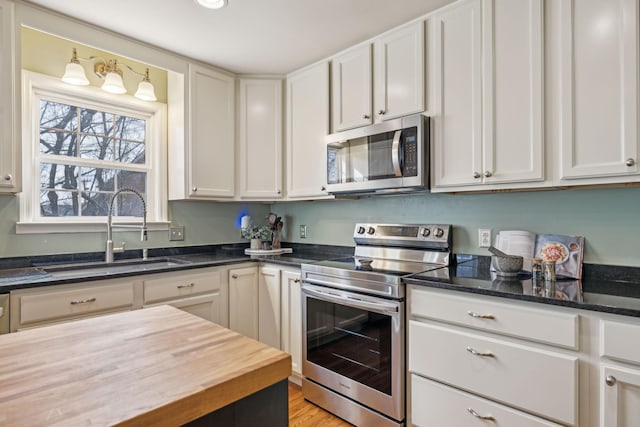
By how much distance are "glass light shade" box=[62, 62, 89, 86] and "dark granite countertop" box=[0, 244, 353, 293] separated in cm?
112

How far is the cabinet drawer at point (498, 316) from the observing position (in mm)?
1370

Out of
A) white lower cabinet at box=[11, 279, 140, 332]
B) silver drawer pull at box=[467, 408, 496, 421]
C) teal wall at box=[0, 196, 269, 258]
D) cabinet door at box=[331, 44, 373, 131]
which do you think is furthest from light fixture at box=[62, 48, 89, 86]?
silver drawer pull at box=[467, 408, 496, 421]

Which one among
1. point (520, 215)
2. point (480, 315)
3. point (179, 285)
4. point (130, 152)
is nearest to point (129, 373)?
point (480, 315)

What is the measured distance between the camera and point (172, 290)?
2.26m

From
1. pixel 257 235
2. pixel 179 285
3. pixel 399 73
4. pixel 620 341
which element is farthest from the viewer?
pixel 257 235

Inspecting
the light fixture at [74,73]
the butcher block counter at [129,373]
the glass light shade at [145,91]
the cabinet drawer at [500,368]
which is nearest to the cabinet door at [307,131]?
the glass light shade at [145,91]

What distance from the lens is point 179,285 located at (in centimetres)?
229

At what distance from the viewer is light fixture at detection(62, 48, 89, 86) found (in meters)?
2.24

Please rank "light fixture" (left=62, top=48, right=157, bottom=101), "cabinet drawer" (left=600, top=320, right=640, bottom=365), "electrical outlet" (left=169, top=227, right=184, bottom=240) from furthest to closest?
"electrical outlet" (left=169, top=227, right=184, bottom=240) → "light fixture" (left=62, top=48, right=157, bottom=101) → "cabinet drawer" (left=600, top=320, right=640, bottom=365)

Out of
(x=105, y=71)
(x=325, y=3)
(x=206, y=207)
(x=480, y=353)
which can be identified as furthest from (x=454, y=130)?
(x=105, y=71)

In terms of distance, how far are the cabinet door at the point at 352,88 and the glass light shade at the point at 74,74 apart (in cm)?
164

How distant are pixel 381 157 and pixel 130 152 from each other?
195 cm

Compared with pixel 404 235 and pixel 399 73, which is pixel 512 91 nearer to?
pixel 399 73

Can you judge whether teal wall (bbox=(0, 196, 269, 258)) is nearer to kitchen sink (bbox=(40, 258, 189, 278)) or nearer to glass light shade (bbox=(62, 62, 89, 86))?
kitchen sink (bbox=(40, 258, 189, 278))
